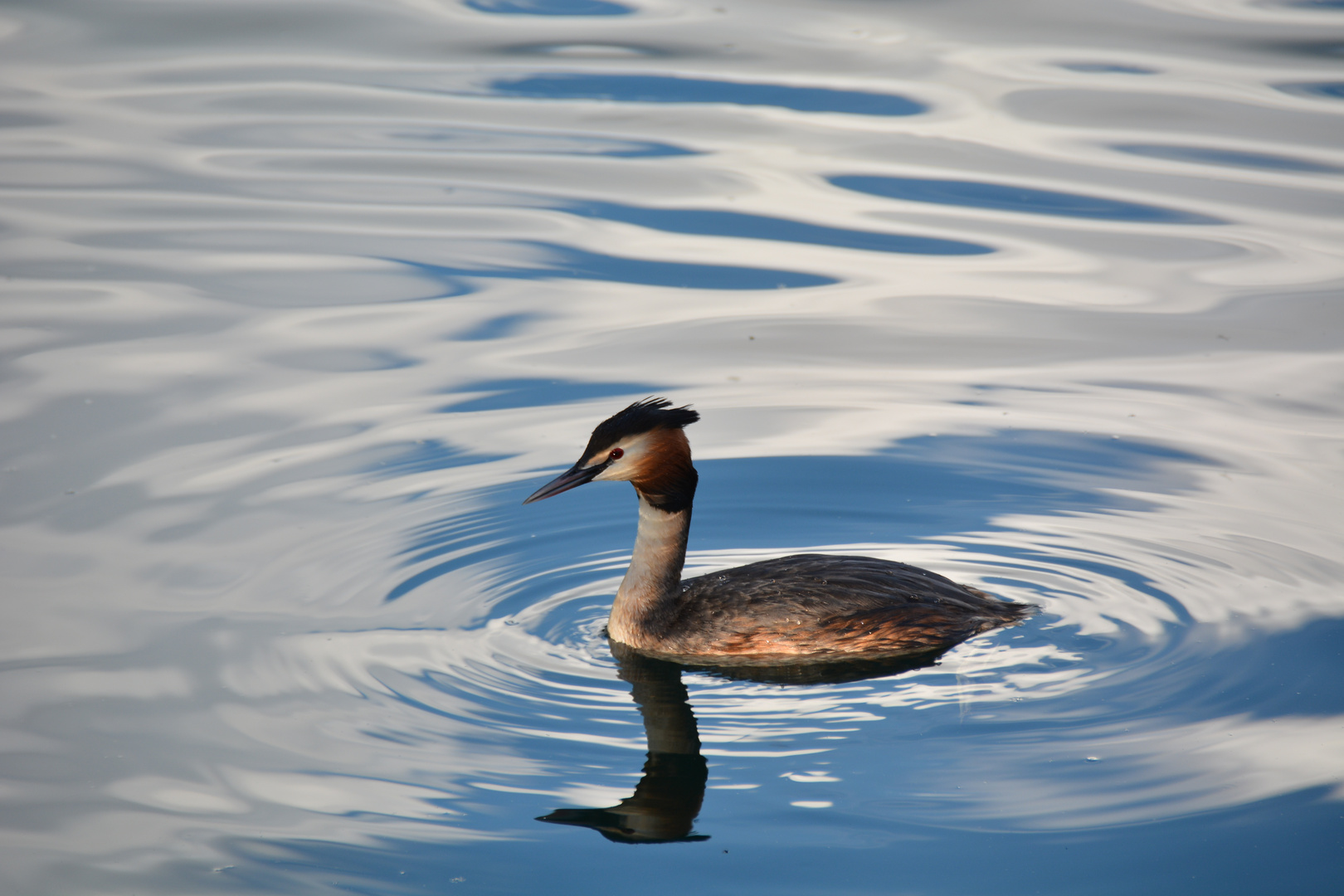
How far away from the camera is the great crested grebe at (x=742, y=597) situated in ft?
21.7

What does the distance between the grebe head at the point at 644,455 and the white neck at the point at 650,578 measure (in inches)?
4.4

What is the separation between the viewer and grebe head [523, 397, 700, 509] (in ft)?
22.0

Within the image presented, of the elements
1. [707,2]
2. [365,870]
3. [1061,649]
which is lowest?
[365,870]

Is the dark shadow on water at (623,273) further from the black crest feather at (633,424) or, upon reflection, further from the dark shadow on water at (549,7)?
the dark shadow on water at (549,7)

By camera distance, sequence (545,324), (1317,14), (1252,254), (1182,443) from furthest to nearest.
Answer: (1317,14) < (1252,254) < (545,324) < (1182,443)

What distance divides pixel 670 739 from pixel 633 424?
151cm

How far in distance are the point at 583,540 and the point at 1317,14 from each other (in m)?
15.4

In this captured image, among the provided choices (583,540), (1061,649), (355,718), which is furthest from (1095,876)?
(583,540)

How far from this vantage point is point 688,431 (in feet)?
30.8

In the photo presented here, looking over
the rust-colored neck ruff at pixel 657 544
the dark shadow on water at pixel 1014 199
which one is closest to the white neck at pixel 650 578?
the rust-colored neck ruff at pixel 657 544

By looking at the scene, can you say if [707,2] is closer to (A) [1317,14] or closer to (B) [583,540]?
(A) [1317,14]

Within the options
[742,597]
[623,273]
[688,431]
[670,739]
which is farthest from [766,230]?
[670,739]

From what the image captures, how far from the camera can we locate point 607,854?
518cm

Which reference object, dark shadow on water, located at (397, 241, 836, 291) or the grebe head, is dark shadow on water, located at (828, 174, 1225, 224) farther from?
the grebe head
